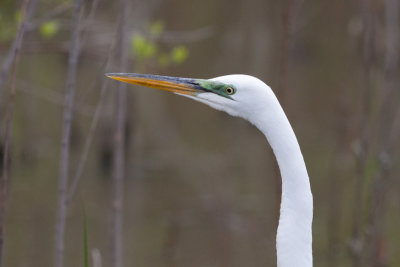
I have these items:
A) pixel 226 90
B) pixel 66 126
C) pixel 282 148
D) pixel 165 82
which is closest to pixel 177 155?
pixel 66 126

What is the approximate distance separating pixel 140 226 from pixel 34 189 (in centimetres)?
130

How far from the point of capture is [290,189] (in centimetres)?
206

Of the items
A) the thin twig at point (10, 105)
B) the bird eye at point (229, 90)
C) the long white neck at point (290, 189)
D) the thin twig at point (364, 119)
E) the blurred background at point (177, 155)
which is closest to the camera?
the long white neck at point (290, 189)

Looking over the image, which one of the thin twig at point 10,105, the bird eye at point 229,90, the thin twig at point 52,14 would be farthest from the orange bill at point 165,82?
the thin twig at point 52,14

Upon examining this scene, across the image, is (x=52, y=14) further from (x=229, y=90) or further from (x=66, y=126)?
(x=229, y=90)

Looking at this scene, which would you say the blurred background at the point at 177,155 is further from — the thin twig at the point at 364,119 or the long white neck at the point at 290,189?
the long white neck at the point at 290,189

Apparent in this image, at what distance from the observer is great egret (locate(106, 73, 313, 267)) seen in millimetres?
2021

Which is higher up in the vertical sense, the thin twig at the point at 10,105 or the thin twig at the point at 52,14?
the thin twig at the point at 52,14

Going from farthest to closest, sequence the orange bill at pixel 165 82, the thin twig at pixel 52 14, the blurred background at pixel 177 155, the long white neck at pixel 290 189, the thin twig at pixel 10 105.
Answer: the blurred background at pixel 177 155 < the thin twig at pixel 52 14 < the thin twig at pixel 10 105 < the orange bill at pixel 165 82 < the long white neck at pixel 290 189

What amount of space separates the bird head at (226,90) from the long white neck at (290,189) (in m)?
0.04

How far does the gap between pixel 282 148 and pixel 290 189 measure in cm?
13

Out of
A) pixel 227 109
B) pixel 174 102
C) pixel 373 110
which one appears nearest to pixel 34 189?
pixel 174 102

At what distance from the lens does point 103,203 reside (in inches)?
267

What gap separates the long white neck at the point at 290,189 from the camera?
2.02 metres
